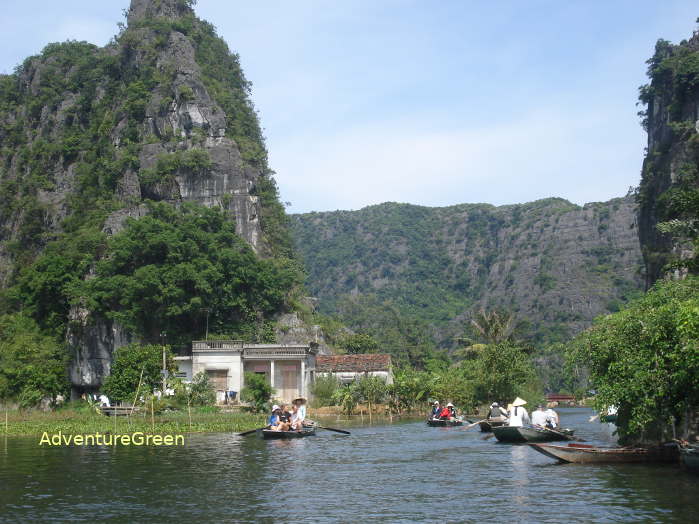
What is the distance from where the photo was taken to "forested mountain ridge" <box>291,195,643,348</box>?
12794 cm

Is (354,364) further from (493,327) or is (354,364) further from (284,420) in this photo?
(284,420)

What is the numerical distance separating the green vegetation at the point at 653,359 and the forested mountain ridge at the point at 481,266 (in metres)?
A: 73.0

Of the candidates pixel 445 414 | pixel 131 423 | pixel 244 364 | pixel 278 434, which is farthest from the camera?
pixel 244 364

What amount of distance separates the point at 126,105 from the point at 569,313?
80059 millimetres

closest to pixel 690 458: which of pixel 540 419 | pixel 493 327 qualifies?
pixel 540 419

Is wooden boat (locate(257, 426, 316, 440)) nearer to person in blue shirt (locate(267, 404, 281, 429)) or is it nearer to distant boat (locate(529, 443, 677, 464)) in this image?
person in blue shirt (locate(267, 404, 281, 429))

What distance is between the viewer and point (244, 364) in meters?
56.5

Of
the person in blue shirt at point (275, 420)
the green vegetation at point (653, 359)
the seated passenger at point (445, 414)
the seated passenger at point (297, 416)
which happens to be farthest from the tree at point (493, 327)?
the green vegetation at point (653, 359)

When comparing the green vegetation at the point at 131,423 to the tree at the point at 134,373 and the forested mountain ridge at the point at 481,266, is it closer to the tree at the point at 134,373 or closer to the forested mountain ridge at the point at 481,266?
the tree at the point at 134,373

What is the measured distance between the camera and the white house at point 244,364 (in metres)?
55.7

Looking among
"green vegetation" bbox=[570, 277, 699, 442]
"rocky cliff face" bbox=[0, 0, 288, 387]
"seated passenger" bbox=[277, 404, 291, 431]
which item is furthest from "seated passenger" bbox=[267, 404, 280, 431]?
"rocky cliff face" bbox=[0, 0, 288, 387]

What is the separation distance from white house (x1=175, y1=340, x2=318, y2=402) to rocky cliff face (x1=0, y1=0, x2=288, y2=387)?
6.57 m

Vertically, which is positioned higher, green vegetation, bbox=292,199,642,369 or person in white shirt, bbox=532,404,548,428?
green vegetation, bbox=292,199,642,369

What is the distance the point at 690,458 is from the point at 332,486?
8673 mm
